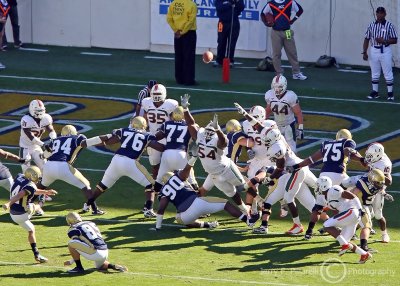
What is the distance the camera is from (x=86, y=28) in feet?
96.8

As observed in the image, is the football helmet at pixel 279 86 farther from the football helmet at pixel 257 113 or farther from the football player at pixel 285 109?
the football helmet at pixel 257 113

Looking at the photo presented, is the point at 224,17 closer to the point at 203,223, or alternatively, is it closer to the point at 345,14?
the point at 345,14

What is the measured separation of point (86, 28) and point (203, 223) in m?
12.7

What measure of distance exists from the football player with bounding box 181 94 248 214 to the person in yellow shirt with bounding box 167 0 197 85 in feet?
→ 24.3

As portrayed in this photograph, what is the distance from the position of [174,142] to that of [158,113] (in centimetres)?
103

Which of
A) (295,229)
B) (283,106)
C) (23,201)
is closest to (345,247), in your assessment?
(295,229)

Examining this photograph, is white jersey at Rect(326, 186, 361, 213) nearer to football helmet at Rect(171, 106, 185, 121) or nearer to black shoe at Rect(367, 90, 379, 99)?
football helmet at Rect(171, 106, 185, 121)

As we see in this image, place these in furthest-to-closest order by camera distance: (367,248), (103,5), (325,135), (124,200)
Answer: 1. (103,5)
2. (325,135)
3. (124,200)
4. (367,248)

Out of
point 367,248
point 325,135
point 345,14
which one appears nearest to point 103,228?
point 367,248

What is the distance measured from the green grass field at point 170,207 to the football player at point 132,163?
399mm

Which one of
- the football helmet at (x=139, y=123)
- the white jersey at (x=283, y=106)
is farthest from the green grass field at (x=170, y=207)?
the white jersey at (x=283, y=106)

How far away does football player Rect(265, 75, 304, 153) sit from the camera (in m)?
20.2

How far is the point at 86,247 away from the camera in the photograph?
50.5ft

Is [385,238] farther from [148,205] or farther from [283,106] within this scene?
[283,106]
